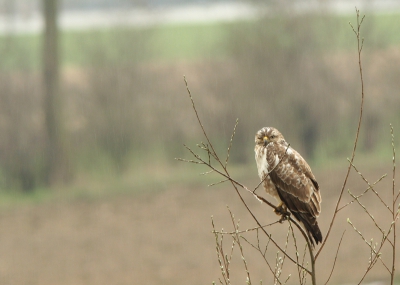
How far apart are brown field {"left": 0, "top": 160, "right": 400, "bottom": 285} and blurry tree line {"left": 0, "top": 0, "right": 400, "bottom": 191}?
5.29 feet

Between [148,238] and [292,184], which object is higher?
[148,238]

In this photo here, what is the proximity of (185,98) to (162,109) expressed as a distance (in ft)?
2.62

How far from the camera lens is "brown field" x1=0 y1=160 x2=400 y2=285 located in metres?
16.5

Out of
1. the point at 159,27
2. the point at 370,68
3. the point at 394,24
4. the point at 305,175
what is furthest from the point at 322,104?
the point at 305,175

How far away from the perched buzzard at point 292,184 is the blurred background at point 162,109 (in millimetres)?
12850

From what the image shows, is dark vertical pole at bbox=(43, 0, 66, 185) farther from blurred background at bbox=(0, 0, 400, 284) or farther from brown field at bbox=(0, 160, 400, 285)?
brown field at bbox=(0, 160, 400, 285)

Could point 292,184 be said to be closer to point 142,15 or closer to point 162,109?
point 162,109

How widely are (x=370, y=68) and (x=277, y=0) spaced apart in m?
3.65

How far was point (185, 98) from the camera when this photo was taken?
73.6ft

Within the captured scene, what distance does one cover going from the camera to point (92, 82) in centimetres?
2119

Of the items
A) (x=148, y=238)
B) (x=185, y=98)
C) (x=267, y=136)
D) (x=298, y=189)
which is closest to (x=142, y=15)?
(x=185, y=98)

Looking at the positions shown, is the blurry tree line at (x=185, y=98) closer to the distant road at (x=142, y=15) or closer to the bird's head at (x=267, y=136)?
the distant road at (x=142, y=15)

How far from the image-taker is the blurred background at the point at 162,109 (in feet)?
66.7

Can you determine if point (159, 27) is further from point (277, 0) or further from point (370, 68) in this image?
point (370, 68)
